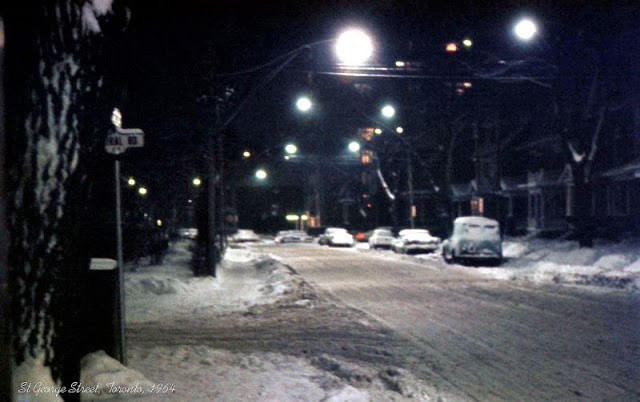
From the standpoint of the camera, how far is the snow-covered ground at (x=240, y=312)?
6578 millimetres

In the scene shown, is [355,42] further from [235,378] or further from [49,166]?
[49,166]

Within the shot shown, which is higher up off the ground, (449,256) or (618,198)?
(618,198)

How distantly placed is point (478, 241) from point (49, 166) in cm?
2463

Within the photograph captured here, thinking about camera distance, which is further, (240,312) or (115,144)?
(240,312)

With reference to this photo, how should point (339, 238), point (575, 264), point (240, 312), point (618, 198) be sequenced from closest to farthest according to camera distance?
point (240, 312)
point (575, 264)
point (618, 198)
point (339, 238)

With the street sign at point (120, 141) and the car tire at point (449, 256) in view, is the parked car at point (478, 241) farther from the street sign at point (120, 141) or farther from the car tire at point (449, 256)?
the street sign at point (120, 141)

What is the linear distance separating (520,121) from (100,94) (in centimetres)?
4113

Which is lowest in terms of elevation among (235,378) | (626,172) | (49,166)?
(235,378)

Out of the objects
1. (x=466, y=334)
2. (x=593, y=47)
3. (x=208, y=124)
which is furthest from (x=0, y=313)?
(x=593, y=47)

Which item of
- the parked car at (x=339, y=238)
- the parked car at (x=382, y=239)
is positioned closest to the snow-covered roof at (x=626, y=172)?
the parked car at (x=382, y=239)

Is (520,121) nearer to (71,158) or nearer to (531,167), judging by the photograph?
(531,167)

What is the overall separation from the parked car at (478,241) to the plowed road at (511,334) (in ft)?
23.5

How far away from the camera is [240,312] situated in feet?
44.7

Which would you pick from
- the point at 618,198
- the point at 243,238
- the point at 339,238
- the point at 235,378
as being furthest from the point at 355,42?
the point at 243,238
